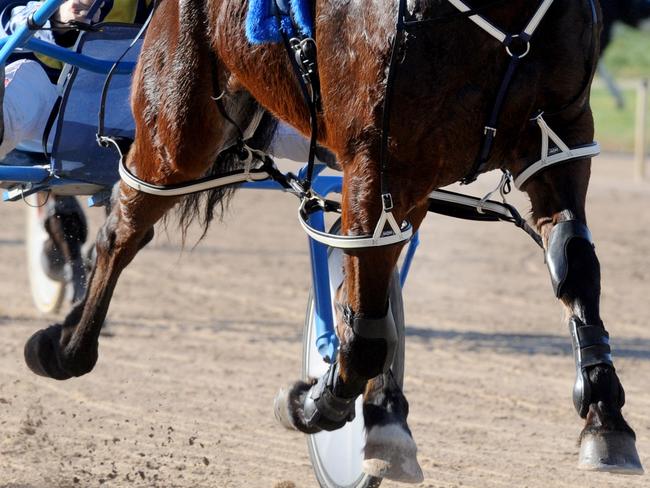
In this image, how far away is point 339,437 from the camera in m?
3.82

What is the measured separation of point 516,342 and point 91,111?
108 inches

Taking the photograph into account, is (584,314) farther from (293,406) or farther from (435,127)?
(293,406)

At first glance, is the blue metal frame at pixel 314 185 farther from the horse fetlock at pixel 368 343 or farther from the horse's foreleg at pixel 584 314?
the horse's foreleg at pixel 584 314

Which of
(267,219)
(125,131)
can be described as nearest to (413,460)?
(125,131)

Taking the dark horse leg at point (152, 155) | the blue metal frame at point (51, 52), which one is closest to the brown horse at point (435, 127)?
the dark horse leg at point (152, 155)

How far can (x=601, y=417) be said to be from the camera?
8.31 feet

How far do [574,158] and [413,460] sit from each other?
3.16ft

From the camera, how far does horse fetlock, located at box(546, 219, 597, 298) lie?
2.58m

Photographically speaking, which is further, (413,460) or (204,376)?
(204,376)

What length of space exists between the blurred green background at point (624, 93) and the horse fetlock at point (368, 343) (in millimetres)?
5082

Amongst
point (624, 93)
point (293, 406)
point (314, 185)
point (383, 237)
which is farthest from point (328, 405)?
point (624, 93)

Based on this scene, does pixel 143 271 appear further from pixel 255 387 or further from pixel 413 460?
pixel 413 460

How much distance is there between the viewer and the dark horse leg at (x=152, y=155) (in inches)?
130

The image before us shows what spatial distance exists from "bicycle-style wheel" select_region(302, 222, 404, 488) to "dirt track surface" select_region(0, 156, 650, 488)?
0.12m
